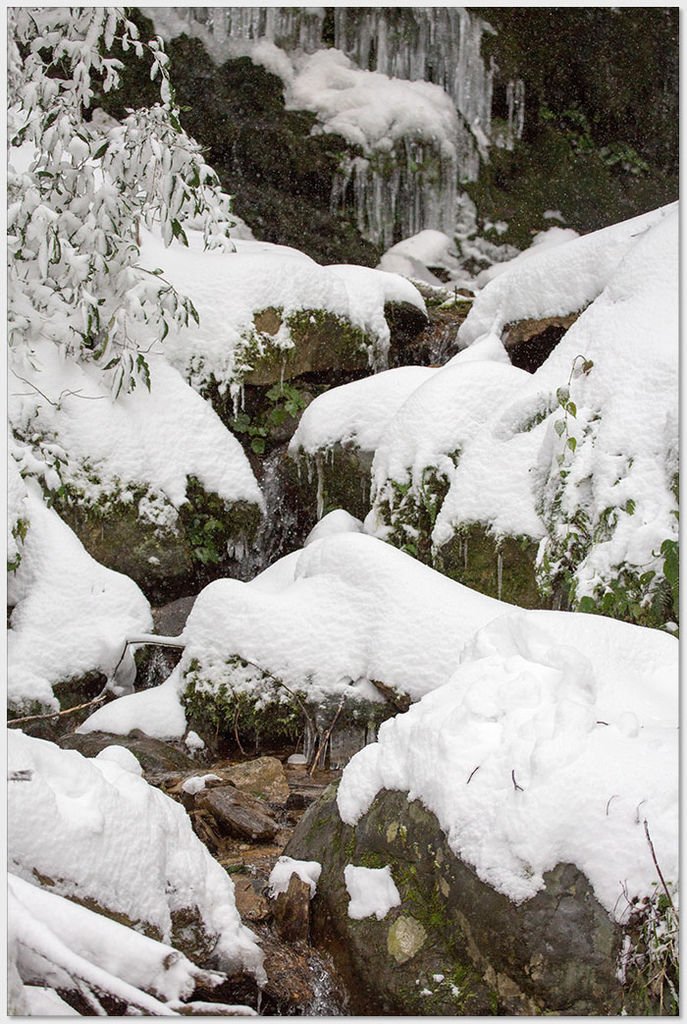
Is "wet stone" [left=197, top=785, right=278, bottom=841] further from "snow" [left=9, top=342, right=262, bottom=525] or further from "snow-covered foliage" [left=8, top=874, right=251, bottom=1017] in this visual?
"snow" [left=9, top=342, right=262, bottom=525]

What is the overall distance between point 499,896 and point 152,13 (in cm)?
731

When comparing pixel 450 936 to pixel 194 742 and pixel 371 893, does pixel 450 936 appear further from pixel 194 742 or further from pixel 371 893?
pixel 194 742

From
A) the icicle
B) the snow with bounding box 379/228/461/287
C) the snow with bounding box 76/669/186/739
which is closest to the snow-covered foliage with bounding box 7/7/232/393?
the icicle

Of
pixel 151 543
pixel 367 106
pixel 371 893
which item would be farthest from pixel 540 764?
pixel 367 106

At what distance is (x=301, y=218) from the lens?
8859mm

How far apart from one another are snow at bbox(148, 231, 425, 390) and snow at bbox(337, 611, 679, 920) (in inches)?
155

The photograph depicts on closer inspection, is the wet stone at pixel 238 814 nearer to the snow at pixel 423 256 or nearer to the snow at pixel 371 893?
the snow at pixel 371 893

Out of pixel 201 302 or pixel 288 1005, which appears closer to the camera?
pixel 288 1005

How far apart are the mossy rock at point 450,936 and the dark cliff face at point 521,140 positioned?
7316 millimetres

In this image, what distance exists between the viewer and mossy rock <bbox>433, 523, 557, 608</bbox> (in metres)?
4.26

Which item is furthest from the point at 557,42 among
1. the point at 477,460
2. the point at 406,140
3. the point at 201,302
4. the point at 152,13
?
the point at 477,460

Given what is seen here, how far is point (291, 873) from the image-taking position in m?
2.34

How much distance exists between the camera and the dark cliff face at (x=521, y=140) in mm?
8320

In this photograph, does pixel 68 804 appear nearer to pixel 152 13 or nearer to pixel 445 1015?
pixel 445 1015
